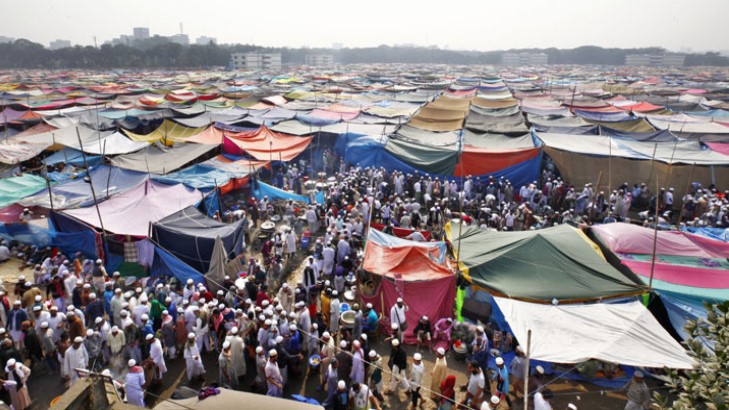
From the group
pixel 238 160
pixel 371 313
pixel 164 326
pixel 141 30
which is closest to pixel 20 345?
pixel 164 326

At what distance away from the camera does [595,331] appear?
6664 millimetres

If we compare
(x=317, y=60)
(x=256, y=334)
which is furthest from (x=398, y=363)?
(x=317, y=60)

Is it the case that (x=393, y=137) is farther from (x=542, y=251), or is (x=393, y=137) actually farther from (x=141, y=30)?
(x=141, y=30)

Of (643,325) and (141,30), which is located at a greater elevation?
(141,30)

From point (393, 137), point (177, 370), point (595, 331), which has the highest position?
point (393, 137)

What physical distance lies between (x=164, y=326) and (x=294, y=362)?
8.52 feet

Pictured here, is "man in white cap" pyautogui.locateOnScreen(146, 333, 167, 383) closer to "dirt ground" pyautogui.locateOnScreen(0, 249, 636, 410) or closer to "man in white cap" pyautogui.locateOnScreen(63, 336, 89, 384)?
"dirt ground" pyautogui.locateOnScreen(0, 249, 636, 410)

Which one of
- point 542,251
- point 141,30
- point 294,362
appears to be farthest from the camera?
point 141,30

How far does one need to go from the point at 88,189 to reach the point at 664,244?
52.5ft

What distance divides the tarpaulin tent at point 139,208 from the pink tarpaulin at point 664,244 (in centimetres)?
1109

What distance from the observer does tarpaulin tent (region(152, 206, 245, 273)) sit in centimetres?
1030

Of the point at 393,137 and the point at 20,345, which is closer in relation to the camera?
the point at 20,345

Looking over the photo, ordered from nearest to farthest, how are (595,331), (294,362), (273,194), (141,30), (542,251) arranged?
(595,331)
(294,362)
(542,251)
(273,194)
(141,30)

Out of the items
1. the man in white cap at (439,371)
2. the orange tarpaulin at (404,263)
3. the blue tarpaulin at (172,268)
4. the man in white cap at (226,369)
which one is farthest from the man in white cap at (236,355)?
the man in white cap at (439,371)
